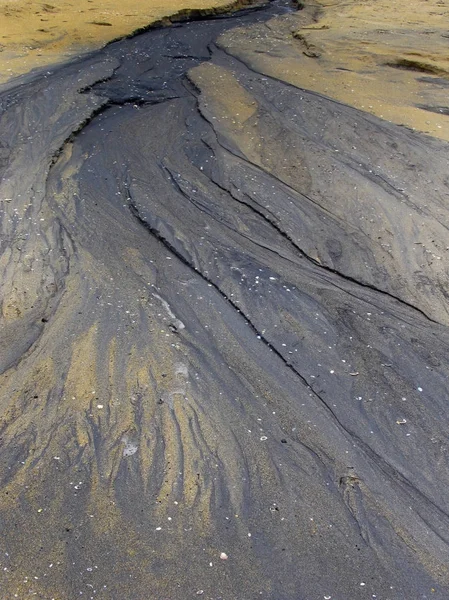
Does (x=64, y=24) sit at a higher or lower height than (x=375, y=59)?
higher

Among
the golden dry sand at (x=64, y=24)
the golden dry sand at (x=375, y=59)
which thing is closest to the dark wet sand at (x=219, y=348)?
the golden dry sand at (x=375, y=59)

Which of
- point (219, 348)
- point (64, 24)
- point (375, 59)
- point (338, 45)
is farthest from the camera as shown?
point (64, 24)

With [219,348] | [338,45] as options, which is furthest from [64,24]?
[219,348]

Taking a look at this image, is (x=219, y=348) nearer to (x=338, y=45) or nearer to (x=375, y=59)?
(x=375, y=59)

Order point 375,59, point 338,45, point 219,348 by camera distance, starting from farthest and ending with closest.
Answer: point 338,45 → point 375,59 → point 219,348

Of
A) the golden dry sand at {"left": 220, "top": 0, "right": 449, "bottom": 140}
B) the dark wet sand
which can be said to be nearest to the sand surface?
the golden dry sand at {"left": 220, "top": 0, "right": 449, "bottom": 140}

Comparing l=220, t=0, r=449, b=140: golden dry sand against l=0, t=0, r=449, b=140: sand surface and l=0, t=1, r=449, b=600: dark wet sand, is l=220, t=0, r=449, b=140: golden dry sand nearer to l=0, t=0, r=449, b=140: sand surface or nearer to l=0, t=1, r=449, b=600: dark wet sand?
l=0, t=0, r=449, b=140: sand surface

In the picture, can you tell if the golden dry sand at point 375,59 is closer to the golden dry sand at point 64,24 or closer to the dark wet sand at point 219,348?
the dark wet sand at point 219,348
